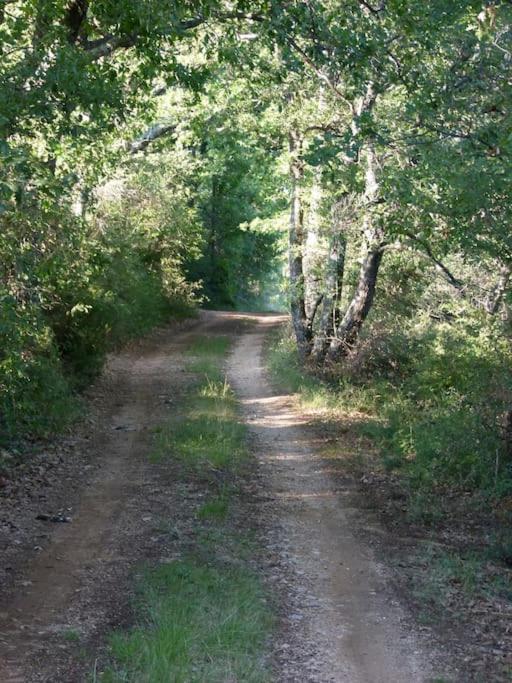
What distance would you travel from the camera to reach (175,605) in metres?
6.79

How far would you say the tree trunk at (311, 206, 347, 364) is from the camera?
18995 millimetres

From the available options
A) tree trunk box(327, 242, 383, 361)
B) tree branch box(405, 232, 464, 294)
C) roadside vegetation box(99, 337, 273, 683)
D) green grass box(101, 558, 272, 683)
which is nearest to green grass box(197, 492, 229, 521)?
roadside vegetation box(99, 337, 273, 683)

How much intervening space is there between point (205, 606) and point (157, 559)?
4.94 ft

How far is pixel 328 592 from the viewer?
24.8ft

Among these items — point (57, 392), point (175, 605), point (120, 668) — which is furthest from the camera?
point (57, 392)

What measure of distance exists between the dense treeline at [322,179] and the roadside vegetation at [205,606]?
2.87 meters

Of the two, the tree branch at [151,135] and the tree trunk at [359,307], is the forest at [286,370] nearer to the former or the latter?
the tree trunk at [359,307]

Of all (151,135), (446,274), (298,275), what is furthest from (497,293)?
(151,135)

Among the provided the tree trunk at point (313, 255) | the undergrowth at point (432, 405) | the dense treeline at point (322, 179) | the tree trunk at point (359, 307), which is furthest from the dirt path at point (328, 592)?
the tree trunk at point (313, 255)

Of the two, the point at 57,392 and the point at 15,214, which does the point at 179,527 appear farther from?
the point at 57,392

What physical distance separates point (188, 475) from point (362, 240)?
25.4 ft

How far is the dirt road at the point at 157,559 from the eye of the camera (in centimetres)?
609

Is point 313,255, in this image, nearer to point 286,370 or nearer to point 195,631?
point 286,370

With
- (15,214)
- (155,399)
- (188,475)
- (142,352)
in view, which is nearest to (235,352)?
(142,352)
